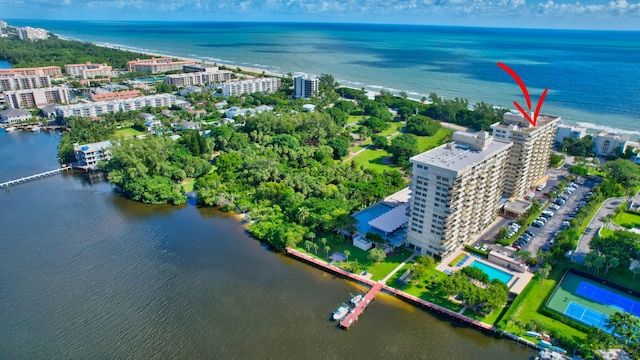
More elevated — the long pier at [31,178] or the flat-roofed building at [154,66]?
the flat-roofed building at [154,66]

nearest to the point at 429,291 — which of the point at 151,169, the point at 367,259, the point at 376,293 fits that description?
the point at 376,293

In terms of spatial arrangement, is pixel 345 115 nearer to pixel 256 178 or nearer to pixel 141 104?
pixel 256 178

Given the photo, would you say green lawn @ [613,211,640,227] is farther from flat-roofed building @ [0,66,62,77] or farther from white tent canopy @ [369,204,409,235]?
flat-roofed building @ [0,66,62,77]

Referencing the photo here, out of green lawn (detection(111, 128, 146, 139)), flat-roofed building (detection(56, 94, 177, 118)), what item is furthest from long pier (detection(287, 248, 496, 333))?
flat-roofed building (detection(56, 94, 177, 118))

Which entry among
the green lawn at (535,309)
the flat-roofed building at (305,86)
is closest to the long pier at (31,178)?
the flat-roofed building at (305,86)

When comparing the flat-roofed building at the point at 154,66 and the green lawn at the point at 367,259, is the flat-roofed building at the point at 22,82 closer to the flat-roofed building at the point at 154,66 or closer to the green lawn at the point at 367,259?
the flat-roofed building at the point at 154,66

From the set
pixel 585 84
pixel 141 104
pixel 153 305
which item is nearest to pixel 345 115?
pixel 141 104
